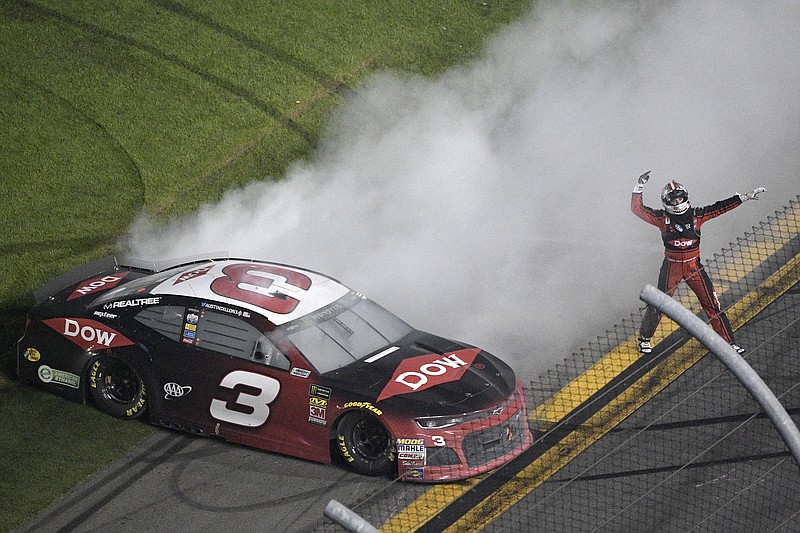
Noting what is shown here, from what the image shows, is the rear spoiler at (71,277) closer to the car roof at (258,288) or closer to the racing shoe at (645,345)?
the car roof at (258,288)

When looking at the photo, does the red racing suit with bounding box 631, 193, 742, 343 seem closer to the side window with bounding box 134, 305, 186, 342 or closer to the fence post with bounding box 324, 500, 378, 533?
the side window with bounding box 134, 305, 186, 342

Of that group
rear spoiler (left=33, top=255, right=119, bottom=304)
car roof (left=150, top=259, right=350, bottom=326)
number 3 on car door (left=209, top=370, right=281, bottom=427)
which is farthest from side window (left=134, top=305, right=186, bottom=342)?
rear spoiler (left=33, top=255, right=119, bottom=304)

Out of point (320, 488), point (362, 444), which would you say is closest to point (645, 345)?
point (362, 444)

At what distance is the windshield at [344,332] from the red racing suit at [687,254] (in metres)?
2.22

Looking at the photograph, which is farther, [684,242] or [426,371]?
[684,242]

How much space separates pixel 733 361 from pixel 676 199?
15.7 feet

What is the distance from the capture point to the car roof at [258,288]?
866 cm

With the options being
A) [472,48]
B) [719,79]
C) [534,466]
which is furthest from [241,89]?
[534,466]

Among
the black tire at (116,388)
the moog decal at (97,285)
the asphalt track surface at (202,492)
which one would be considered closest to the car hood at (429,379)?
the asphalt track surface at (202,492)

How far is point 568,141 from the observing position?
14.6 m

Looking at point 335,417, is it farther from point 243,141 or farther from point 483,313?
point 243,141

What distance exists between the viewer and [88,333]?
8930 millimetres

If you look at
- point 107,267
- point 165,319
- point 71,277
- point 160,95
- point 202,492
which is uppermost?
point 160,95

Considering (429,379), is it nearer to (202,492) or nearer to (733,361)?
(202,492)
